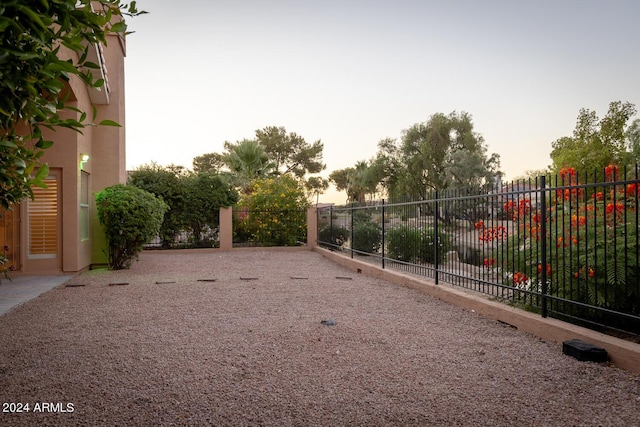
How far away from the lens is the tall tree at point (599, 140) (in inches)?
Result: 1714

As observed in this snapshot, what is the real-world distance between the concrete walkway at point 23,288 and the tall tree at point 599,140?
44.5 meters

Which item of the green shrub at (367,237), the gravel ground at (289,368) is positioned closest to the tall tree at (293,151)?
the green shrub at (367,237)

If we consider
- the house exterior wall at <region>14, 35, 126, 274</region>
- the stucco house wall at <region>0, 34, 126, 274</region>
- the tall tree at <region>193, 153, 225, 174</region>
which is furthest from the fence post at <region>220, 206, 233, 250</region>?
the tall tree at <region>193, 153, 225, 174</region>

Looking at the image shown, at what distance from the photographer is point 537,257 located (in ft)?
18.5

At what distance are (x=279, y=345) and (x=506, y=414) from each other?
2412mm

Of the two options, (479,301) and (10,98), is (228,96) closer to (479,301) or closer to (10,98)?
(479,301)

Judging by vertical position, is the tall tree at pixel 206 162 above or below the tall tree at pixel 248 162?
above

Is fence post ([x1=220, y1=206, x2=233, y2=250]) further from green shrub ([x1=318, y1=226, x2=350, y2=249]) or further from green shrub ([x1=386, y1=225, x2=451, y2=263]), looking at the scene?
green shrub ([x1=386, y1=225, x2=451, y2=263])

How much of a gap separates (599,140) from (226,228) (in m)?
43.9

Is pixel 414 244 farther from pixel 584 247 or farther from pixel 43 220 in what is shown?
pixel 43 220

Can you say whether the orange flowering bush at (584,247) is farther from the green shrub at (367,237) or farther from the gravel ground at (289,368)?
the green shrub at (367,237)

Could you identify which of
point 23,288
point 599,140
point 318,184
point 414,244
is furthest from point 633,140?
point 23,288

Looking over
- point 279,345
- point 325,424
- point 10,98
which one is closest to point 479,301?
point 279,345

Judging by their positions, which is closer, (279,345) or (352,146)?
(279,345)
